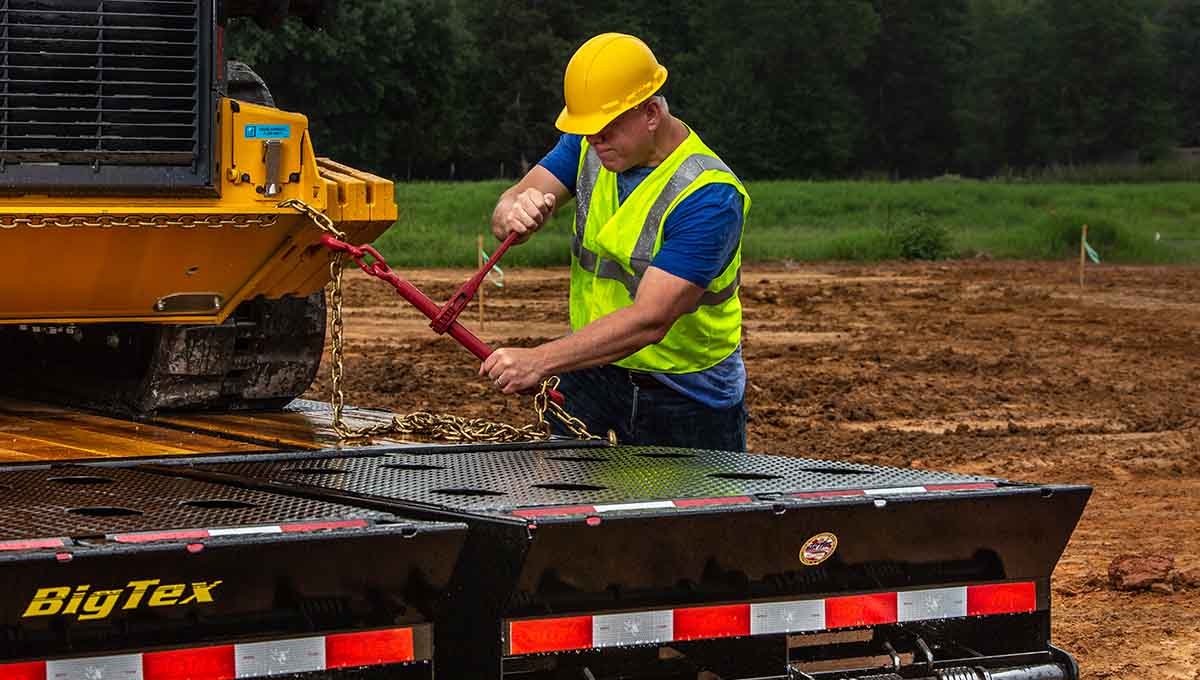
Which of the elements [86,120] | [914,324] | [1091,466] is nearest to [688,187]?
[86,120]

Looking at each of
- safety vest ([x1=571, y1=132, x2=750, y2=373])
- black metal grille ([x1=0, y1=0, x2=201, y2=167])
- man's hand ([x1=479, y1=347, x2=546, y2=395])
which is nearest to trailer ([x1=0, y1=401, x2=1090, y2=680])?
man's hand ([x1=479, y1=347, x2=546, y2=395])

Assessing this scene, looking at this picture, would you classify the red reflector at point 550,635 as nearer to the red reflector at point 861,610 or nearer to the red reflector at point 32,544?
the red reflector at point 861,610

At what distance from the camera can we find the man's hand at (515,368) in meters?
5.74

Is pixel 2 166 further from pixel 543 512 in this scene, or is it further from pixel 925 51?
pixel 925 51

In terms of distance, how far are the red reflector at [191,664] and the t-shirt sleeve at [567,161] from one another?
2989mm

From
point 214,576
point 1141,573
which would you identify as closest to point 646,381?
point 214,576

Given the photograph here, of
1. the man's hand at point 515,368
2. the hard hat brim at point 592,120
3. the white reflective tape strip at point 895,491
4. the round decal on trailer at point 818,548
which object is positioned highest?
the hard hat brim at point 592,120

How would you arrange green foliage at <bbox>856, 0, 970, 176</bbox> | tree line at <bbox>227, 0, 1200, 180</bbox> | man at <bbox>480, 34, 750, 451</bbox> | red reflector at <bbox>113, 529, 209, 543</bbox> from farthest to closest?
green foliage at <bbox>856, 0, 970, 176</bbox>
tree line at <bbox>227, 0, 1200, 180</bbox>
man at <bbox>480, 34, 750, 451</bbox>
red reflector at <bbox>113, 529, 209, 543</bbox>

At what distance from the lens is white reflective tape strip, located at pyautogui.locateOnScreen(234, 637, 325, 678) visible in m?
4.05

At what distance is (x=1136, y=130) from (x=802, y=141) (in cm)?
1261

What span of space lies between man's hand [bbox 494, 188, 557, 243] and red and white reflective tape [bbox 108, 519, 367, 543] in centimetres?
204

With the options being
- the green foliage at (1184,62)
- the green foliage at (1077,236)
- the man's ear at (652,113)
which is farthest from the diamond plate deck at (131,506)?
the green foliage at (1184,62)

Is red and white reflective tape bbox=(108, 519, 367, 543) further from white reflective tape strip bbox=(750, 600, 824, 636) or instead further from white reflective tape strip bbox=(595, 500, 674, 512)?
white reflective tape strip bbox=(750, 600, 824, 636)

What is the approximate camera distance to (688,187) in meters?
6.06
